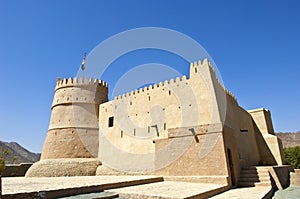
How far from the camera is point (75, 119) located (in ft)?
50.2

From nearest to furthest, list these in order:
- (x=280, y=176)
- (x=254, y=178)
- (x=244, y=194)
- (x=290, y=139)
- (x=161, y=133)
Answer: (x=244, y=194) < (x=254, y=178) < (x=280, y=176) < (x=161, y=133) < (x=290, y=139)

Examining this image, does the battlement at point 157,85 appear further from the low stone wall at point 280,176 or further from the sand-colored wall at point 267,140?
the sand-colored wall at point 267,140

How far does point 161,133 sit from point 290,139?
32.3m

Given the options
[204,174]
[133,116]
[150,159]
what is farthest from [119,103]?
[204,174]

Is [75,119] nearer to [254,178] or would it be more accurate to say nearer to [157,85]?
[157,85]

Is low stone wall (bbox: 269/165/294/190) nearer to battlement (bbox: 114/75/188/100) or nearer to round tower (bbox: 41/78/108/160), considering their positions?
battlement (bbox: 114/75/188/100)

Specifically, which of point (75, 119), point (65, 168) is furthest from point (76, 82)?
point (65, 168)

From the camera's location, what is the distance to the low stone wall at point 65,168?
13062 mm

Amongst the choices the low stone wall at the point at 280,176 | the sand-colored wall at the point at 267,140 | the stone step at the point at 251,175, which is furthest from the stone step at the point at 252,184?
the sand-colored wall at the point at 267,140

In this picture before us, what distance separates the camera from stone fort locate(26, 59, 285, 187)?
8531 millimetres

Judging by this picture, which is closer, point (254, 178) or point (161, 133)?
point (254, 178)

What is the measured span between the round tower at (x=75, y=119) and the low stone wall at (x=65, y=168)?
65cm

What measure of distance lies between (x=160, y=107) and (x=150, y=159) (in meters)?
2.90

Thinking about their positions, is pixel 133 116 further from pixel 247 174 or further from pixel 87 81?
pixel 247 174
